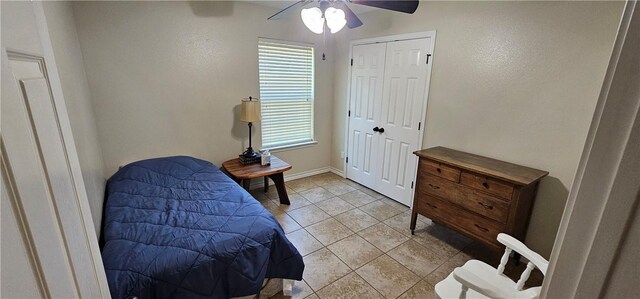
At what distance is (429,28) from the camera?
9.07 ft

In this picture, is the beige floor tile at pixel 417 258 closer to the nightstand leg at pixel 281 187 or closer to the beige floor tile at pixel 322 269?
the beige floor tile at pixel 322 269

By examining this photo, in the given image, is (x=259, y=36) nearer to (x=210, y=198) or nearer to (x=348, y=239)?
(x=210, y=198)

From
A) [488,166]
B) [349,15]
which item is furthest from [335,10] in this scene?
[488,166]

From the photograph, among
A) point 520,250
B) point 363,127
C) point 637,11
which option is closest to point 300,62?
point 363,127

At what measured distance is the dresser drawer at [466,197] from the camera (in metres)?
2.07

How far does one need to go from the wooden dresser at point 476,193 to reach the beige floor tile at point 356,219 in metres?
0.55

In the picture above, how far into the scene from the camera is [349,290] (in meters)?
1.99

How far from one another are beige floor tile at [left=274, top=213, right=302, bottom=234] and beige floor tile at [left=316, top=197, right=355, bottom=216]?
1.47 feet

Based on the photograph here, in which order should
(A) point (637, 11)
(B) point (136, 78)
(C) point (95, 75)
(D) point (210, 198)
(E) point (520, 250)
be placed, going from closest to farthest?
(A) point (637, 11) < (E) point (520, 250) < (D) point (210, 198) < (C) point (95, 75) < (B) point (136, 78)

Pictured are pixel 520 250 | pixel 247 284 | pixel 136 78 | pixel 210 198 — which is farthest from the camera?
pixel 136 78

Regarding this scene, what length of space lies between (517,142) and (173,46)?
11.4ft

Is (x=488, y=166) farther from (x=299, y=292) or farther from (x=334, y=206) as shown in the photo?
(x=299, y=292)

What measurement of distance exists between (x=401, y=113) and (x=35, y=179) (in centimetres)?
314

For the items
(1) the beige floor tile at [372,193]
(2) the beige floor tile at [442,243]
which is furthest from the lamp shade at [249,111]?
(2) the beige floor tile at [442,243]
